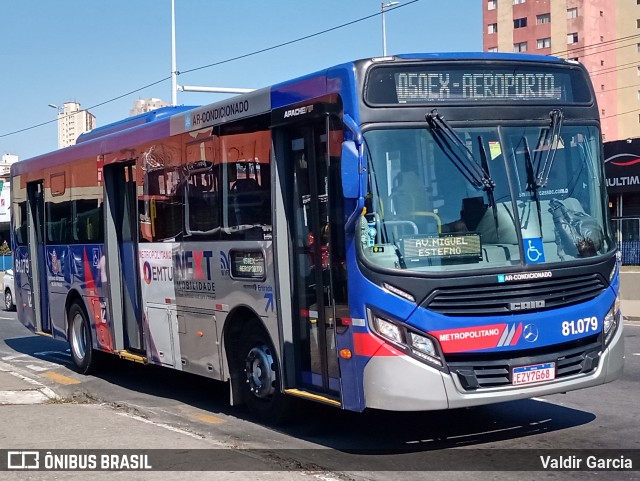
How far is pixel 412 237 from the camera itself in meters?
7.18

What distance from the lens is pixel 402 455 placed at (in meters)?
7.55

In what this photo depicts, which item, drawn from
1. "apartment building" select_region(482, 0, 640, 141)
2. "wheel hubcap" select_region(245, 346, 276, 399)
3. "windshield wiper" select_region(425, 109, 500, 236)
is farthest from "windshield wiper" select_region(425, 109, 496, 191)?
"apartment building" select_region(482, 0, 640, 141)

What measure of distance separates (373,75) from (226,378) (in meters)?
3.74

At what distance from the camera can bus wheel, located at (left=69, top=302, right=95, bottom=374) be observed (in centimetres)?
1322

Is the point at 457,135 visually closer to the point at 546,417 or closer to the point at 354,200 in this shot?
the point at 354,200

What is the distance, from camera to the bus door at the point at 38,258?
14.7 m

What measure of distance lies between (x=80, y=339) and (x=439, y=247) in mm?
7957

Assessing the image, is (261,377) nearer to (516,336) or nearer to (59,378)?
(516,336)

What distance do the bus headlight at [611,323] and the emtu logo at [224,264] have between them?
367 centimetres

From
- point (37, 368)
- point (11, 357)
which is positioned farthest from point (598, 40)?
point (37, 368)

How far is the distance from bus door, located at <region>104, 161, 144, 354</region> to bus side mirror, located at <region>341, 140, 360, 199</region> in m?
5.34

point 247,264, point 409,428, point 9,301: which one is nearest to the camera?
point 409,428

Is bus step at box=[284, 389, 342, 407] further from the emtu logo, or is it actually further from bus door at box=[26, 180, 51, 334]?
bus door at box=[26, 180, 51, 334]

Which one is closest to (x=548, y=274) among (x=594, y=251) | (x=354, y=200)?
(x=594, y=251)
